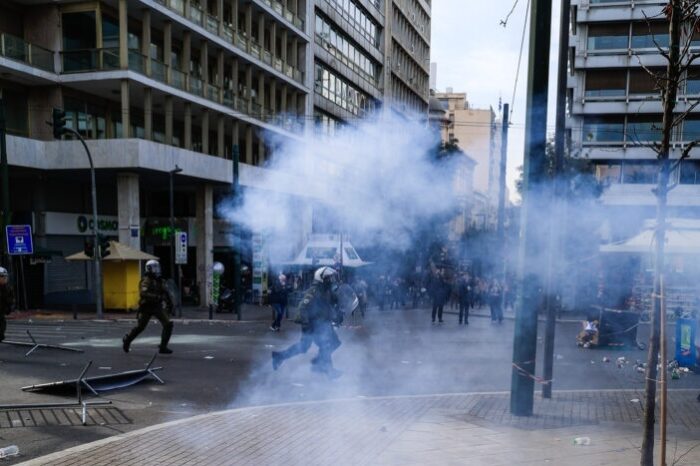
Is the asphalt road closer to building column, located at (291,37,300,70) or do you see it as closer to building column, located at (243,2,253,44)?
building column, located at (243,2,253,44)

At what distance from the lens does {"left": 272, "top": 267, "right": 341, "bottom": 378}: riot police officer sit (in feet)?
29.7

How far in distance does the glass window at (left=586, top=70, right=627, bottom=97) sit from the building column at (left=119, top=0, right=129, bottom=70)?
86.9 feet

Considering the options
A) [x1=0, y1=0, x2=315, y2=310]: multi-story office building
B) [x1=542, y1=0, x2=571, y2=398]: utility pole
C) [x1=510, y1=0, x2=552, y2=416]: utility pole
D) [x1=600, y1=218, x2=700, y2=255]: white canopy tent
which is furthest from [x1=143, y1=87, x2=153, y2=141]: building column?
[x1=510, y1=0, x2=552, y2=416]: utility pole

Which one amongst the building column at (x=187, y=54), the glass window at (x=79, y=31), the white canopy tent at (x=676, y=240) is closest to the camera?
the white canopy tent at (x=676, y=240)

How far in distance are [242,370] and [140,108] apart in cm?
1920

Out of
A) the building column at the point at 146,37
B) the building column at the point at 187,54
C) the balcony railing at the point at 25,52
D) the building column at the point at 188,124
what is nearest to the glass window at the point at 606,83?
the building column at the point at 187,54

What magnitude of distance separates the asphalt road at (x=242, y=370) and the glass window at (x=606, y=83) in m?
23.5

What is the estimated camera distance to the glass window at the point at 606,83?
34562 mm

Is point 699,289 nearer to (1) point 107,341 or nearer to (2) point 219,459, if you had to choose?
(2) point 219,459

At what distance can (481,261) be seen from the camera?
2266 cm

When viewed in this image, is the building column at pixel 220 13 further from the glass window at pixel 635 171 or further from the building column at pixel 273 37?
the glass window at pixel 635 171

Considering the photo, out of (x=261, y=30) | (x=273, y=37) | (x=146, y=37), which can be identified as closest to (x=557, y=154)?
(x=146, y=37)

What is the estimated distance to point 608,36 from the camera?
3425 cm

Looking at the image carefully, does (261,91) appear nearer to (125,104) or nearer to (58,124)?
(125,104)
